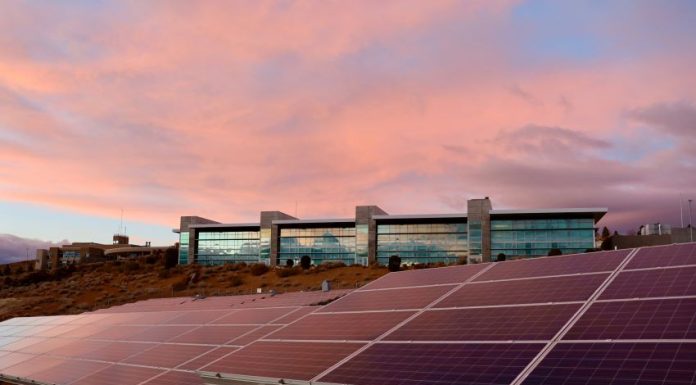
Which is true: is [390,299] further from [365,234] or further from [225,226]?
[225,226]

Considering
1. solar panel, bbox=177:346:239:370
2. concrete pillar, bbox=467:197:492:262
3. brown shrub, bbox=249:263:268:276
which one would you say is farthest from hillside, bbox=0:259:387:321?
solar panel, bbox=177:346:239:370

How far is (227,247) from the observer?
500 ft

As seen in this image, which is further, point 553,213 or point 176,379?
point 553,213

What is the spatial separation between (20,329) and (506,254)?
90565 mm

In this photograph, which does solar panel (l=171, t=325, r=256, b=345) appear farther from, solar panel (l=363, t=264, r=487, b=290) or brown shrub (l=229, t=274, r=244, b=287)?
brown shrub (l=229, t=274, r=244, b=287)

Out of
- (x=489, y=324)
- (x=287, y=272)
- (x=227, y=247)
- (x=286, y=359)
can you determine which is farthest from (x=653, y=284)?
(x=227, y=247)

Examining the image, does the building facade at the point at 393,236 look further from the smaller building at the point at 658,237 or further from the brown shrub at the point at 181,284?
the brown shrub at the point at 181,284

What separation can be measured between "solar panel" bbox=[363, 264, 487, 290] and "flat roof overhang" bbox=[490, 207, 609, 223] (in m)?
Result: 91.7

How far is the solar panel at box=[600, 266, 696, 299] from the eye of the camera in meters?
17.4

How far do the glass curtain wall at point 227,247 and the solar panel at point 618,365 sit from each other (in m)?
136

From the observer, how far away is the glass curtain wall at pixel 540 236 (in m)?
118

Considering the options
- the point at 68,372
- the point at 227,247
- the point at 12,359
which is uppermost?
the point at 227,247

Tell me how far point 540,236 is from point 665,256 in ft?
337

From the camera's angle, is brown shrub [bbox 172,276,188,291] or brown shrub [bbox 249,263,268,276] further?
brown shrub [bbox 249,263,268,276]
